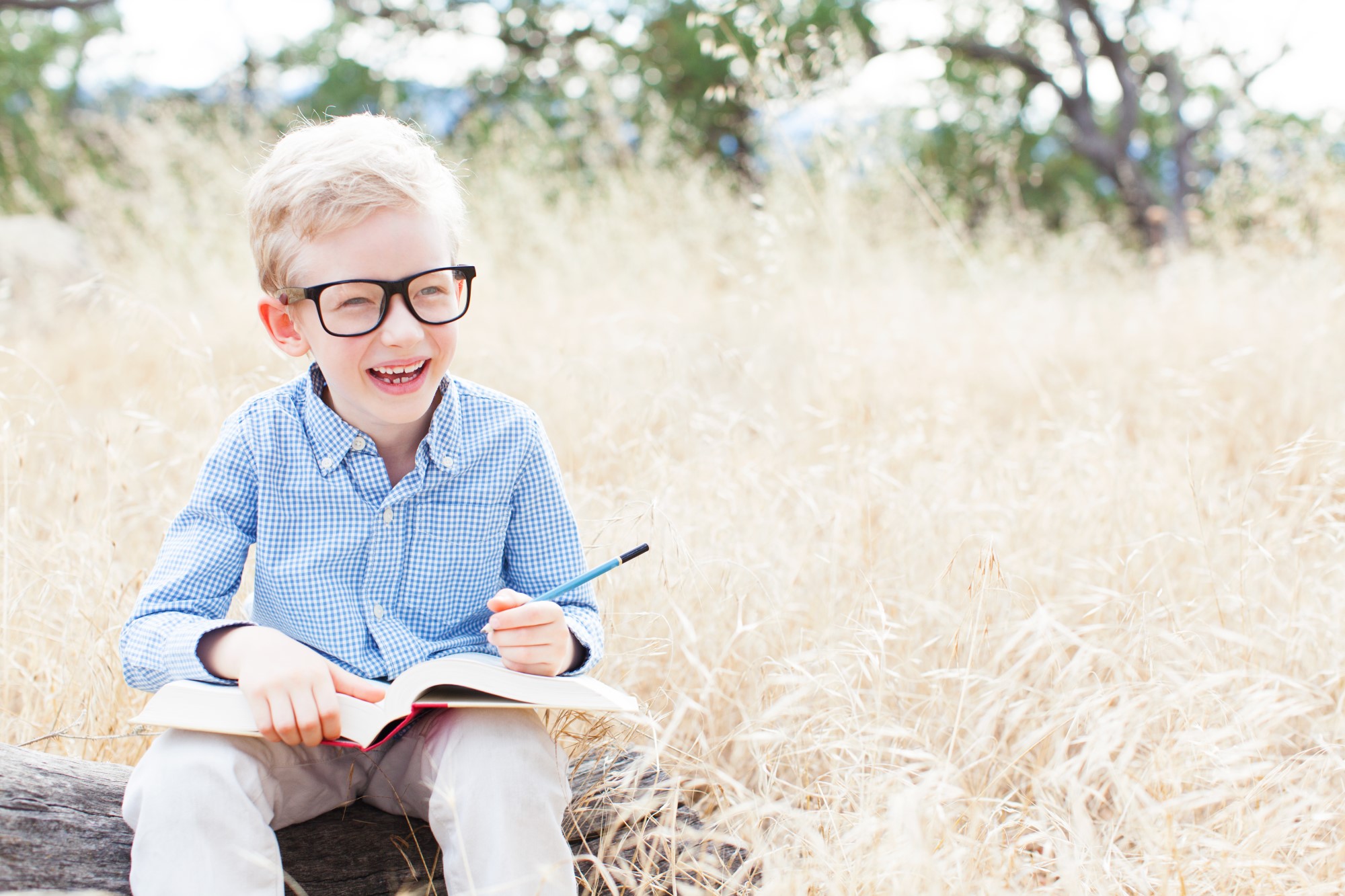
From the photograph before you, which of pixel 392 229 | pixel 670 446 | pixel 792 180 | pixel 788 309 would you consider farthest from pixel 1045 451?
pixel 792 180

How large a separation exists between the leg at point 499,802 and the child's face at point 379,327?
39 centimetres

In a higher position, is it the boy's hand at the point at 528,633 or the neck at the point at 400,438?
the neck at the point at 400,438

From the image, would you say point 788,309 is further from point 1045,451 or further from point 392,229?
point 392,229

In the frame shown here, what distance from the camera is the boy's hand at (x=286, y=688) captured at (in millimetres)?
1019

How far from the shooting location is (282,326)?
126 centimetres

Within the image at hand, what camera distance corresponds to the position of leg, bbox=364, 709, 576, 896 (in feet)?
3.43

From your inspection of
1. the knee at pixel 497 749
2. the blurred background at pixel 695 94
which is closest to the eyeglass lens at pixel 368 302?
the knee at pixel 497 749

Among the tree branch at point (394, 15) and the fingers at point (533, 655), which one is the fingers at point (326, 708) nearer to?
the fingers at point (533, 655)

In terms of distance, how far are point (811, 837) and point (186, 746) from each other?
2.23 feet

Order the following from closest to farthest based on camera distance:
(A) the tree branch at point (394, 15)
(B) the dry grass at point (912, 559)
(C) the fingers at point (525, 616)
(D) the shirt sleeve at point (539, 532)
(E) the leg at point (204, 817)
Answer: (E) the leg at point (204, 817), (C) the fingers at point (525, 616), (B) the dry grass at point (912, 559), (D) the shirt sleeve at point (539, 532), (A) the tree branch at point (394, 15)

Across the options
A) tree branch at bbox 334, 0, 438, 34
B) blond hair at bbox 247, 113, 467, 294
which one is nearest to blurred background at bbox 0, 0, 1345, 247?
tree branch at bbox 334, 0, 438, 34

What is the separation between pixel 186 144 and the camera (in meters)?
4.71

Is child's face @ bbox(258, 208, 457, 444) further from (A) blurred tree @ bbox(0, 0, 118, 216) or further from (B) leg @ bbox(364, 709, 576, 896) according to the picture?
(A) blurred tree @ bbox(0, 0, 118, 216)

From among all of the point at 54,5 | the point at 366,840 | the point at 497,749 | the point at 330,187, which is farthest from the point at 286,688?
the point at 54,5
